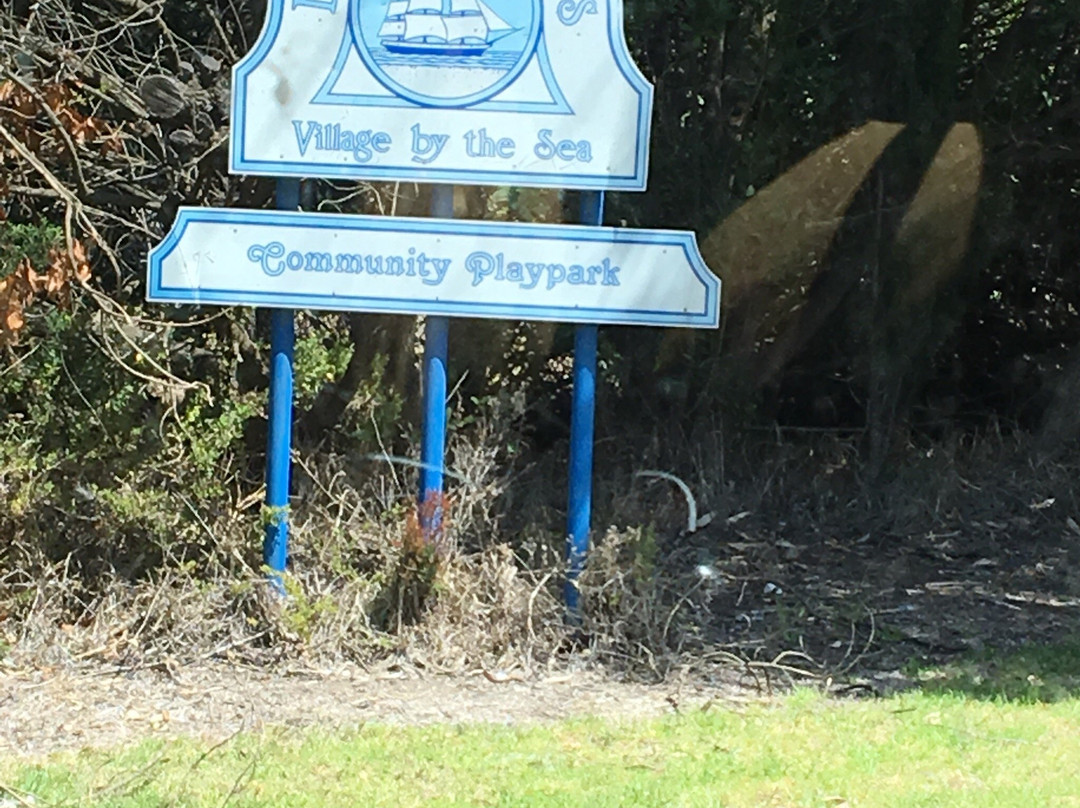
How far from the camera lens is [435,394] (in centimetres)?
727

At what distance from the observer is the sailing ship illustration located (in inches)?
274

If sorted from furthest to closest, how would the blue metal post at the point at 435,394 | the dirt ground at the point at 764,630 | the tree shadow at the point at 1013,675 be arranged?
the blue metal post at the point at 435,394
the tree shadow at the point at 1013,675
the dirt ground at the point at 764,630

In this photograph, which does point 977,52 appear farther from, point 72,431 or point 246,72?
point 72,431

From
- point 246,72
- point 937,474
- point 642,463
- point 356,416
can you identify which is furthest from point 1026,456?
point 246,72

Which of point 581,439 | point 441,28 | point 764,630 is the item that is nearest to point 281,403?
point 581,439

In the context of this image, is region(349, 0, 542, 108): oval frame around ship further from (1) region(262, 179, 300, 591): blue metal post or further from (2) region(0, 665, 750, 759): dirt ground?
(2) region(0, 665, 750, 759): dirt ground

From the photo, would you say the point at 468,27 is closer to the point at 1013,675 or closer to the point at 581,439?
the point at 581,439

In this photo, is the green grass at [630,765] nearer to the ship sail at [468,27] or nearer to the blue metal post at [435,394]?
the blue metal post at [435,394]

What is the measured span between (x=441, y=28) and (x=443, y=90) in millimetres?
278

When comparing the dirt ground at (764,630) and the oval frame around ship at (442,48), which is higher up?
the oval frame around ship at (442,48)

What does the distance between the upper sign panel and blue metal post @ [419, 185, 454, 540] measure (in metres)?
0.19

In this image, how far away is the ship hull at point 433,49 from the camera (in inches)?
274

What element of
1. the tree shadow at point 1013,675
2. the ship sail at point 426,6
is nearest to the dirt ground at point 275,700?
the tree shadow at point 1013,675

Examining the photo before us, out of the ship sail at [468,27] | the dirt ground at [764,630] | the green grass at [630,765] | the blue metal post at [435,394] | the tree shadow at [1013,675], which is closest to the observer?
the green grass at [630,765]
